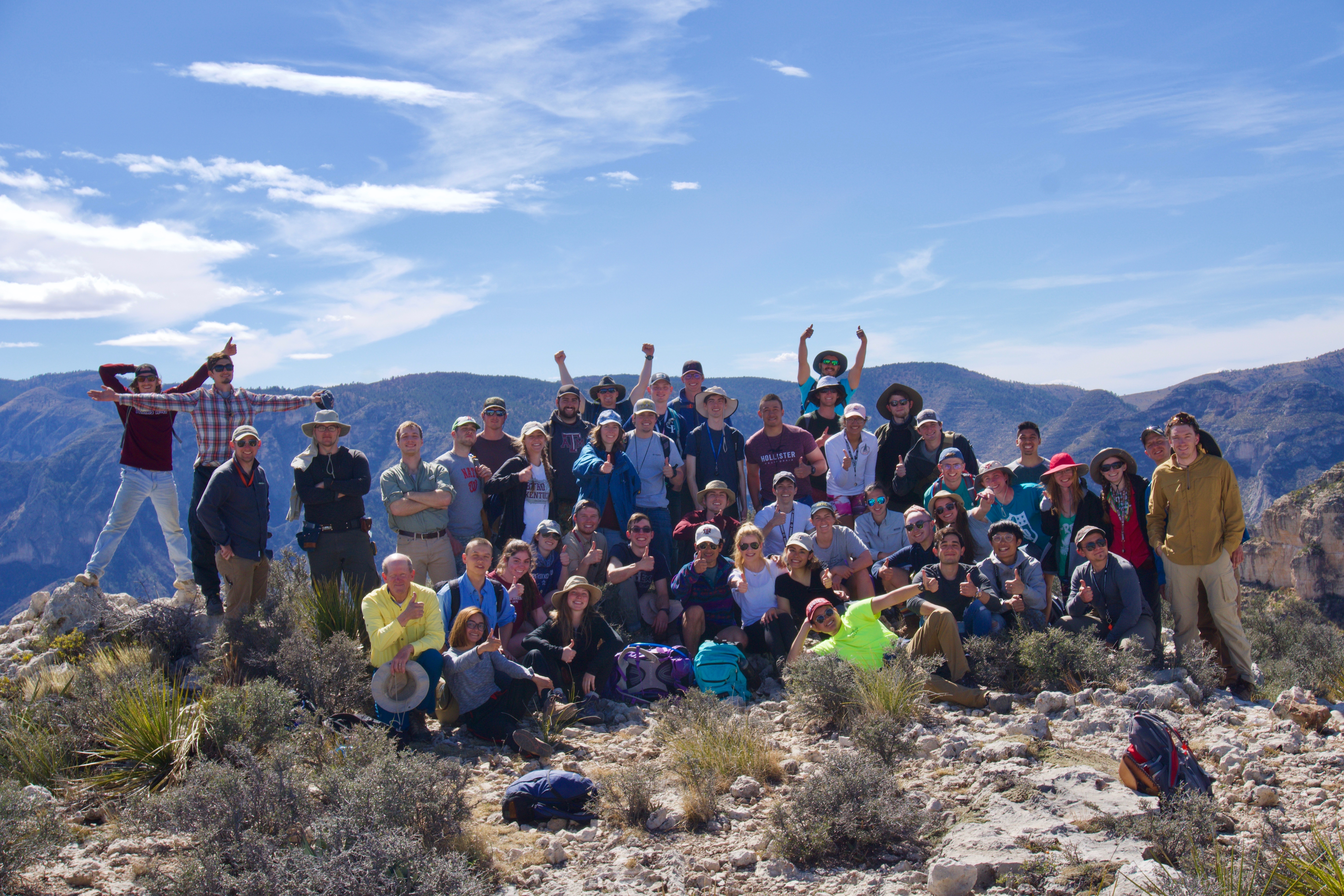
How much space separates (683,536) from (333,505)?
342 cm

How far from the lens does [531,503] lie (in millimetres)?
8141

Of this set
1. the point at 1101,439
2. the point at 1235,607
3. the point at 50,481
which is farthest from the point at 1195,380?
the point at 50,481

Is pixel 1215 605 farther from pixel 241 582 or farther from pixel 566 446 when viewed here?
pixel 241 582

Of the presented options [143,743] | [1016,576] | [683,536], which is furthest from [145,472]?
[1016,576]

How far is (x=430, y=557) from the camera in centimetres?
Result: 775

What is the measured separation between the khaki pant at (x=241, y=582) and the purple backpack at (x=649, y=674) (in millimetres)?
3565

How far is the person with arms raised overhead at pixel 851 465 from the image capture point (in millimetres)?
8531

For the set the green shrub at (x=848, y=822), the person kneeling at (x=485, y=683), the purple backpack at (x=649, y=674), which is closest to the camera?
the green shrub at (x=848, y=822)

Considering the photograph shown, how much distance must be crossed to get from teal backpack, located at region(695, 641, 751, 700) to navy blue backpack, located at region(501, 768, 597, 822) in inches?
73.1

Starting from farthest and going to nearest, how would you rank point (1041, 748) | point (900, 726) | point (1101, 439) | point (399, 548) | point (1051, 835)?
1. point (1101, 439)
2. point (399, 548)
3. point (900, 726)
4. point (1041, 748)
5. point (1051, 835)

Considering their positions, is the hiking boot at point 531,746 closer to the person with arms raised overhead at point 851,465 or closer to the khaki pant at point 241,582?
the khaki pant at point 241,582

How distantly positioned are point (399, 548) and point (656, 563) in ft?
8.21

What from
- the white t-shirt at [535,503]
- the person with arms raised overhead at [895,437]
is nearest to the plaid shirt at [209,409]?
the white t-shirt at [535,503]

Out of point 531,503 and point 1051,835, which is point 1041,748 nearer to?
point 1051,835
